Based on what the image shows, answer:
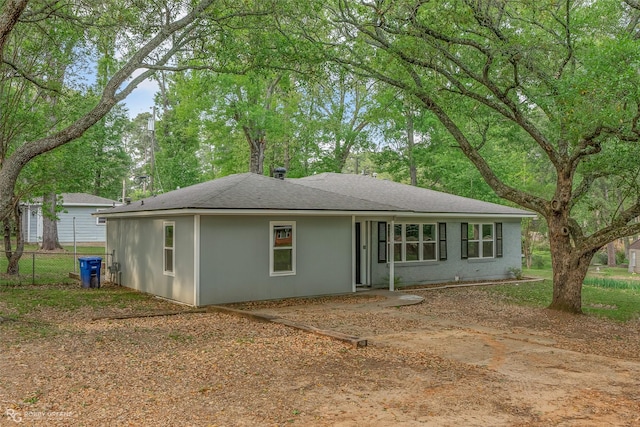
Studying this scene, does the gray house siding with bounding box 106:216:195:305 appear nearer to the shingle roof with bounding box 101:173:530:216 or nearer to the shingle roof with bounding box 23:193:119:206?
the shingle roof with bounding box 101:173:530:216

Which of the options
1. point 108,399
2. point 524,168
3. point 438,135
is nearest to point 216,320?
point 108,399

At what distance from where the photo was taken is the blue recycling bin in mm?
14539

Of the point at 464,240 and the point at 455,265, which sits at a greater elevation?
the point at 464,240

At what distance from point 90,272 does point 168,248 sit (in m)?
3.46

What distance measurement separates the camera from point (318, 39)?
13047mm

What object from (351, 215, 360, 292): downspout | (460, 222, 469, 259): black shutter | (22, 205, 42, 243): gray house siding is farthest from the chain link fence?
(460, 222, 469, 259): black shutter

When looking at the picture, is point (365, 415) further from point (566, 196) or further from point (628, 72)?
point (566, 196)

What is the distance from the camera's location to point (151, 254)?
13719 millimetres

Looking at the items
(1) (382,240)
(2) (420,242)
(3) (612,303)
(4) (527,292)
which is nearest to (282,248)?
(1) (382,240)

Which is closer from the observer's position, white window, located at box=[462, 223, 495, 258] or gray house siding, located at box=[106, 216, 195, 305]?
gray house siding, located at box=[106, 216, 195, 305]

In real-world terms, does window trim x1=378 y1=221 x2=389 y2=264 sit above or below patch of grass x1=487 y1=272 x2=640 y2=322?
above

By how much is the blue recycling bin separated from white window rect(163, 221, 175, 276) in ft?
9.80

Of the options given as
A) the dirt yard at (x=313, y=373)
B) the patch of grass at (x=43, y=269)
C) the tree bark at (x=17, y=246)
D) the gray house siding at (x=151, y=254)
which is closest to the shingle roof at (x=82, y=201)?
the patch of grass at (x=43, y=269)

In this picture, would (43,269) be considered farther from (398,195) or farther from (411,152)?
(411,152)
